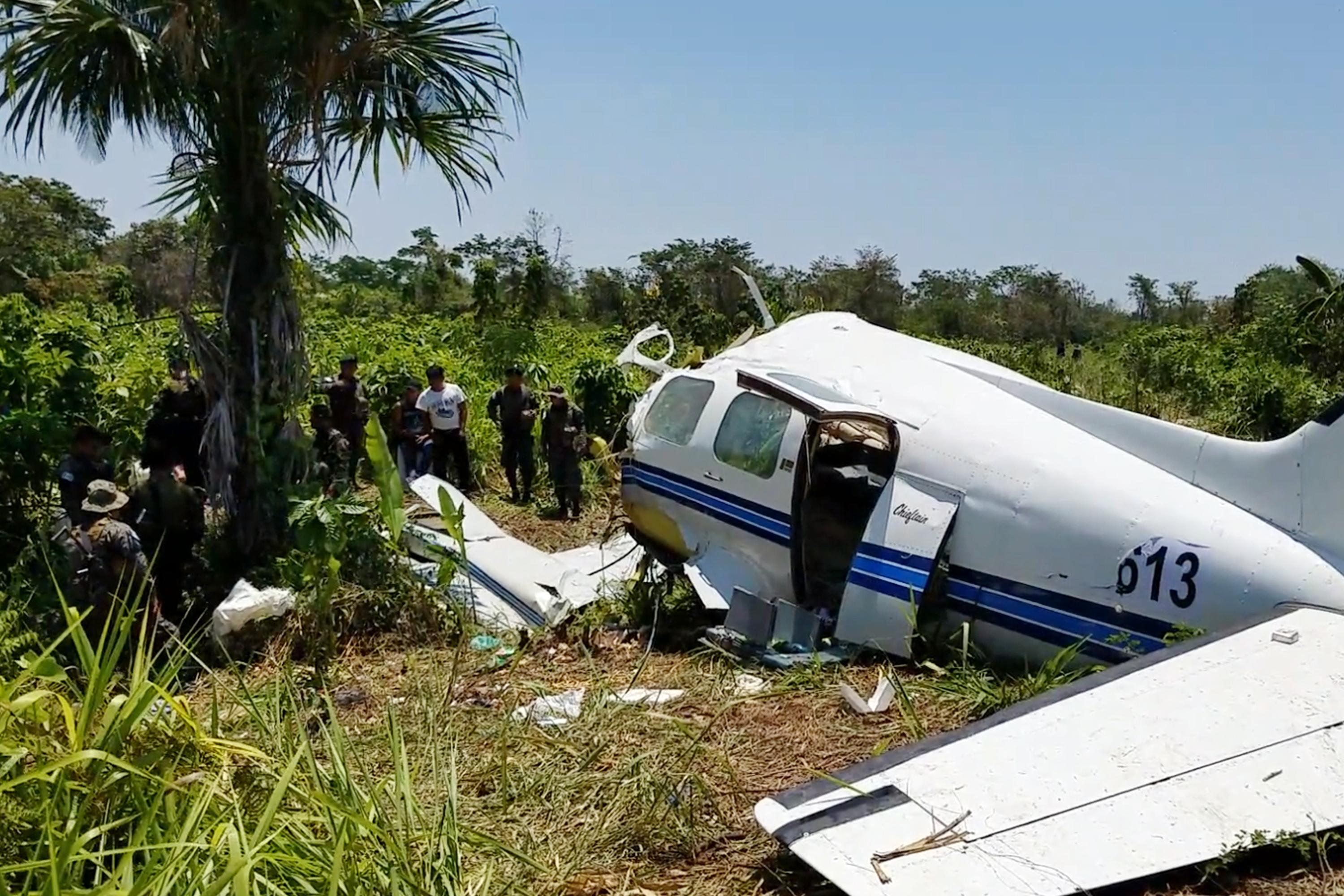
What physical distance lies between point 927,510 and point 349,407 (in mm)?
8608

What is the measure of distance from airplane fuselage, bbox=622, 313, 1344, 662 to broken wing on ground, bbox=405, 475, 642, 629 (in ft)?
2.72

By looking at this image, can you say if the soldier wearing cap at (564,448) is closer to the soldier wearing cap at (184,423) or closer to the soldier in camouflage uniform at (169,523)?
the soldier wearing cap at (184,423)

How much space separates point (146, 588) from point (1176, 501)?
6607 millimetres

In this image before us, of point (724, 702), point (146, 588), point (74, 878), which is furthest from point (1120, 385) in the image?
point (74, 878)

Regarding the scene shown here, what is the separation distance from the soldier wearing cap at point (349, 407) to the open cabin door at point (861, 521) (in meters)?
6.92

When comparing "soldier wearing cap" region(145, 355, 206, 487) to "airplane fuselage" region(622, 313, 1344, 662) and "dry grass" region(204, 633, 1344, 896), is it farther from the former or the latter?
"airplane fuselage" region(622, 313, 1344, 662)

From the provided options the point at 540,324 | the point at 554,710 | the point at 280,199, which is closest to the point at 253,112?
the point at 280,199

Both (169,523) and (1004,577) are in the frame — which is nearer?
(1004,577)

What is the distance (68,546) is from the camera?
22.9 feet

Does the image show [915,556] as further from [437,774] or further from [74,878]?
[74,878]

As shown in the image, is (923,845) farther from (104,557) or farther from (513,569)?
(513,569)

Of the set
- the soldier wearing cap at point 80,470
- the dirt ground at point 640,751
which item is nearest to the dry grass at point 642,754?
the dirt ground at point 640,751

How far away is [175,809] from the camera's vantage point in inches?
125

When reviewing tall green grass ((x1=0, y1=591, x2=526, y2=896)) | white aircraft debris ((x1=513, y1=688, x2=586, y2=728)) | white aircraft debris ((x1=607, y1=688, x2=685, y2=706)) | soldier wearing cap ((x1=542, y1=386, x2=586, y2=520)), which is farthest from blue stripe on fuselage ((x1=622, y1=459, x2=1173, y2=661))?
soldier wearing cap ((x1=542, y1=386, x2=586, y2=520))
